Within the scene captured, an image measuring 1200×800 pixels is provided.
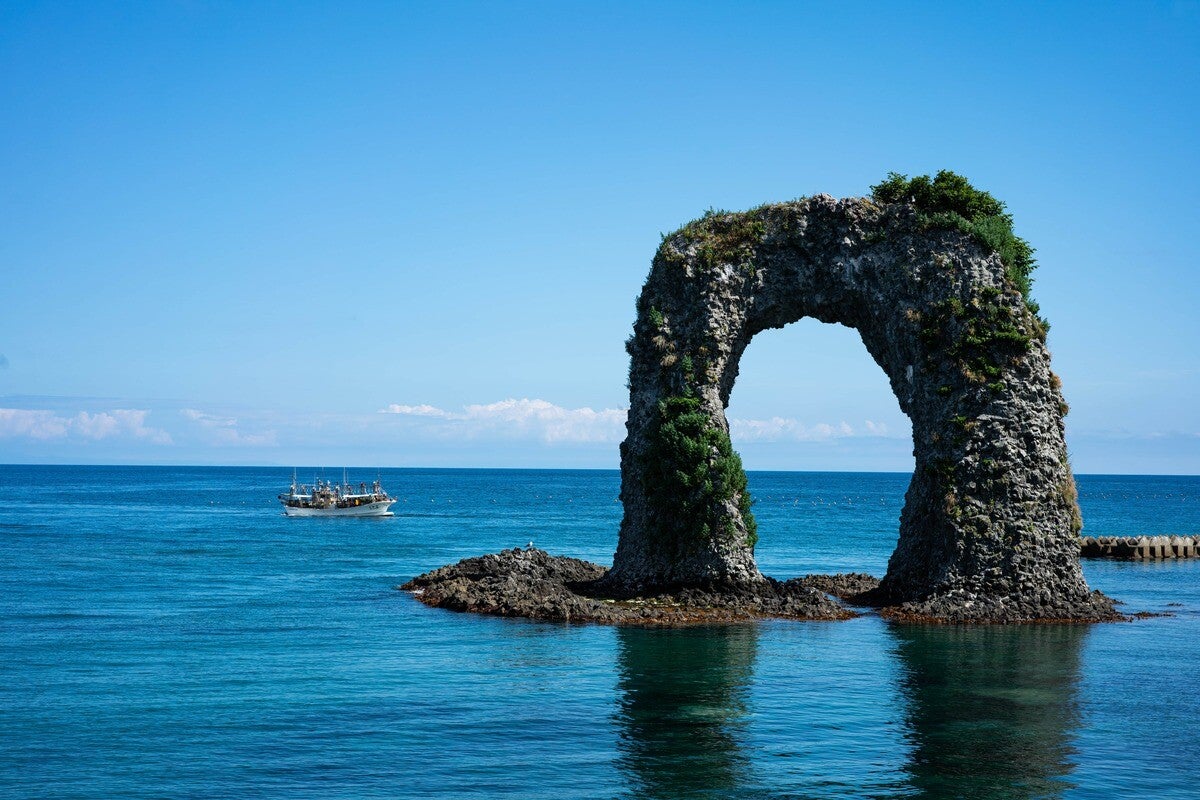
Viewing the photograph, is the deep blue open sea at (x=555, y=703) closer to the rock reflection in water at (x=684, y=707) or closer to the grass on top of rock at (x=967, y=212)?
the rock reflection in water at (x=684, y=707)

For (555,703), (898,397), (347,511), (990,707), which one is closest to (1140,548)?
(898,397)

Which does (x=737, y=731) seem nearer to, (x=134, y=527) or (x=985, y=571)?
(x=985, y=571)

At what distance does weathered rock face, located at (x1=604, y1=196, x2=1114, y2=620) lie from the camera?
38.9 meters

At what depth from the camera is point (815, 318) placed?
148 feet

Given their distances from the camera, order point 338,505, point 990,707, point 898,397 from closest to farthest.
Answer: point 990,707
point 898,397
point 338,505

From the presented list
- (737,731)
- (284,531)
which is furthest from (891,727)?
(284,531)

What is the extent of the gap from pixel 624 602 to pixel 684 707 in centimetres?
1540

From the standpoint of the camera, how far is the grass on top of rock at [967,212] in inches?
1603

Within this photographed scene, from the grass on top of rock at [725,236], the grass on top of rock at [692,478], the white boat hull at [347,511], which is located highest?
the grass on top of rock at [725,236]

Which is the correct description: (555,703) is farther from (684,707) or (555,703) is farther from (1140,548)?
(1140,548)

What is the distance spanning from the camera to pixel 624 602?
41.5 m

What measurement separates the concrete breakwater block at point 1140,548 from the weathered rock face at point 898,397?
35621 millimetres

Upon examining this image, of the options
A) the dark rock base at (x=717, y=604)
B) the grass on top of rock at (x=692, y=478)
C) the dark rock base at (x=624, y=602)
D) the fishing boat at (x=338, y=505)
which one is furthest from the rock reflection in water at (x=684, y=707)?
the fishing boat at (x=338, y=505)

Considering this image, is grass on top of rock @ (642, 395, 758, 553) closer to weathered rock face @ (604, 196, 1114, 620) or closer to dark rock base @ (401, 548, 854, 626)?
weathered rock face @ (604, 196, 1114, 620)
